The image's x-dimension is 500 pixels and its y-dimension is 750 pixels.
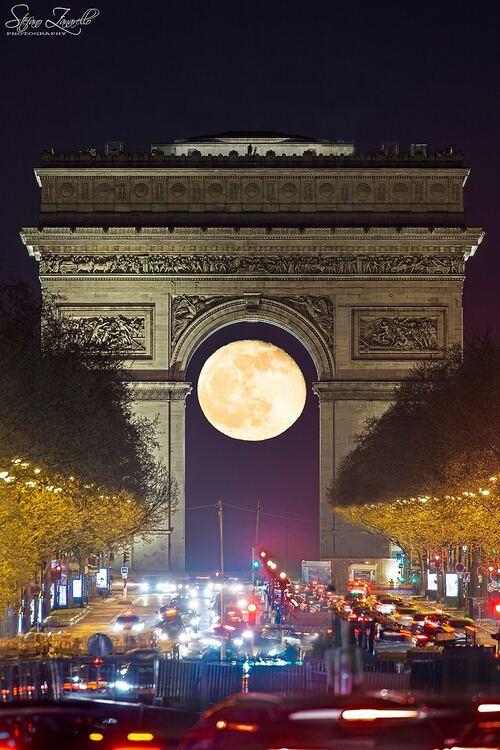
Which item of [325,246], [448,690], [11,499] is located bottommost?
[448,690]

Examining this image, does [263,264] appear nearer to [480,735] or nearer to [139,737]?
[139,737]

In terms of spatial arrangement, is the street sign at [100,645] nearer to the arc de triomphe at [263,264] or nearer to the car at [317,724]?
the car at [317,724]

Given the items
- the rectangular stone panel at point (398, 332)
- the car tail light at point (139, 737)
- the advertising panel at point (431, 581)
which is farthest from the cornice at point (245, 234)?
the car tail light at point (139, 737)

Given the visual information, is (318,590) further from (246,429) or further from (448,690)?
(448,690)

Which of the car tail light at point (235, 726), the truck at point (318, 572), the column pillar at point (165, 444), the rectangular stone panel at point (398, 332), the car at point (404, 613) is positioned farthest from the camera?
the rectangular stone panel at point (398, 332)

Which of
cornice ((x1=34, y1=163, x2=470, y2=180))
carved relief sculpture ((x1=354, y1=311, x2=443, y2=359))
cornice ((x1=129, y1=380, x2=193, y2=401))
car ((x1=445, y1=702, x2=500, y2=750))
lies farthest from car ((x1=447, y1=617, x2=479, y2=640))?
cornice ((x1=34, y1=163, x2=470, y2=180))

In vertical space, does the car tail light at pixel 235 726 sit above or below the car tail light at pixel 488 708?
below

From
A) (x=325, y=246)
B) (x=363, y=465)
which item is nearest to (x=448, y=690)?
(x=363, y=465)
